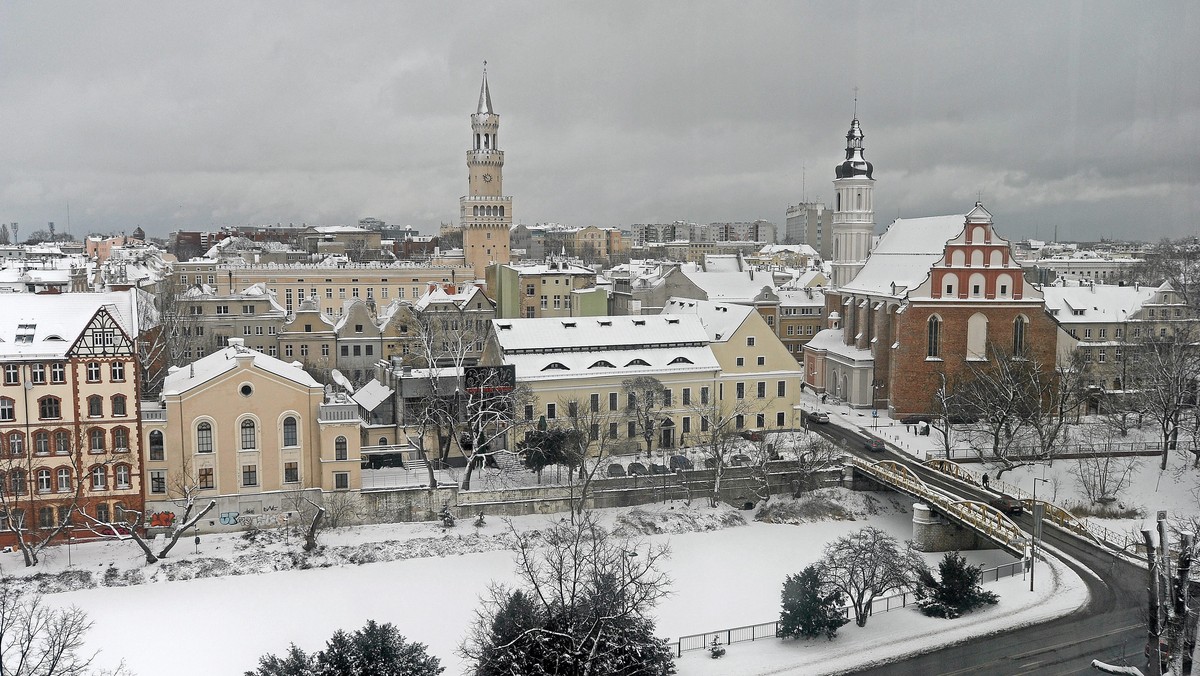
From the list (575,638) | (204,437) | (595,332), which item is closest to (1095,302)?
(595,332)

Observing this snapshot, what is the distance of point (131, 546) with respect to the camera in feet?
105

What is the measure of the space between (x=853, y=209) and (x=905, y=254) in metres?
7.62

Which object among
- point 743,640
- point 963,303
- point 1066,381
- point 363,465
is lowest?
point 743,640

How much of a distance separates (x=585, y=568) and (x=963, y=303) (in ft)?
101

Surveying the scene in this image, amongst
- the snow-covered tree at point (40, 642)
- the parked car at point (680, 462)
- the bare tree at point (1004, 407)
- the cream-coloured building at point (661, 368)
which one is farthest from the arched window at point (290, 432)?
the bare tree at point (1004, 407)

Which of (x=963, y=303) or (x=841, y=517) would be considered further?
(x=963, y=303)

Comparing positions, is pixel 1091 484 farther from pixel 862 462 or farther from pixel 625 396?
pixel 625 396

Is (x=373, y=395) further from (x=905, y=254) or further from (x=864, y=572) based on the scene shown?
(x=905, y=254)

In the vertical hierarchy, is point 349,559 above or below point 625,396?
below

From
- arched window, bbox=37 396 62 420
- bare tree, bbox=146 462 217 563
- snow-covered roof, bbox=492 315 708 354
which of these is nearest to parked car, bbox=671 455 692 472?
snow-covered roof, bbox=492 315 708 354

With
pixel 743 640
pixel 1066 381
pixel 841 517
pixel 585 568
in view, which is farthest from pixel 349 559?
pixel 1066 381

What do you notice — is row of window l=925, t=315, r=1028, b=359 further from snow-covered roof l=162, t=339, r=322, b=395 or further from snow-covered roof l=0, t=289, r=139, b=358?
snow-covered roof l=0, t=289, r=139, b=358

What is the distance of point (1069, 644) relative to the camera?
22.9 metres

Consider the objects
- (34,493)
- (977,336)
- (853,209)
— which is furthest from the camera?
(853,209)
